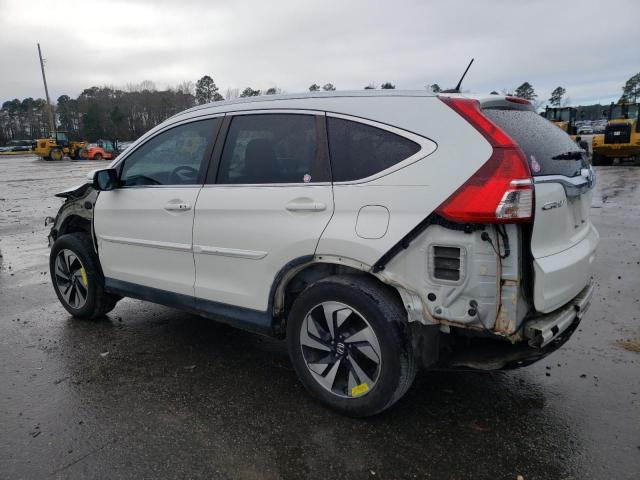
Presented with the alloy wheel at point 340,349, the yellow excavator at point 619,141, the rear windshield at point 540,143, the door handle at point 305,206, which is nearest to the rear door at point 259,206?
the door handle at point 305,206

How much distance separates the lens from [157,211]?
12.3ft

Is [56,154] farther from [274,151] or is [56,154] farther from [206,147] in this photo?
[274,151]

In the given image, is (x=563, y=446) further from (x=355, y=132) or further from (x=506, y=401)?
(x=355, y=132)

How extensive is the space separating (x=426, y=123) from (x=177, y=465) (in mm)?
2243

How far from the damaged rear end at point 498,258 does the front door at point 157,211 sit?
5.45ft

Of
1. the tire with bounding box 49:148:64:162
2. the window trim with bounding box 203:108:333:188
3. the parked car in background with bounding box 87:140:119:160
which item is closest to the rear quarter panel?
the window trim with bounding box 203:108:333:188

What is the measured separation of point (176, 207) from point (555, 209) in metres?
2.50

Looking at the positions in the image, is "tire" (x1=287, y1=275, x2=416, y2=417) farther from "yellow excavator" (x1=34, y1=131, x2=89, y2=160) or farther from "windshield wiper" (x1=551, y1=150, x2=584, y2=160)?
"yellow excavator" (x1=34, y1=131, x2=89, y2=160)

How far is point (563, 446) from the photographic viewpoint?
2.69 meters

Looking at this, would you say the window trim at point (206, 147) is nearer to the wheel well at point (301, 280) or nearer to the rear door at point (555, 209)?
the wheel well at point (301, 280)

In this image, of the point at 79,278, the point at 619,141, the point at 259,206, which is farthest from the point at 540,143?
the point at 619,141

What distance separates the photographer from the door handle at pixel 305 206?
9.41 feet

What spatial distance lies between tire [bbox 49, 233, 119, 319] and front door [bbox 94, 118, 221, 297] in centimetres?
23

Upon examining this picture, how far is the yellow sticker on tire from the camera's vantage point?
2.86 meters
